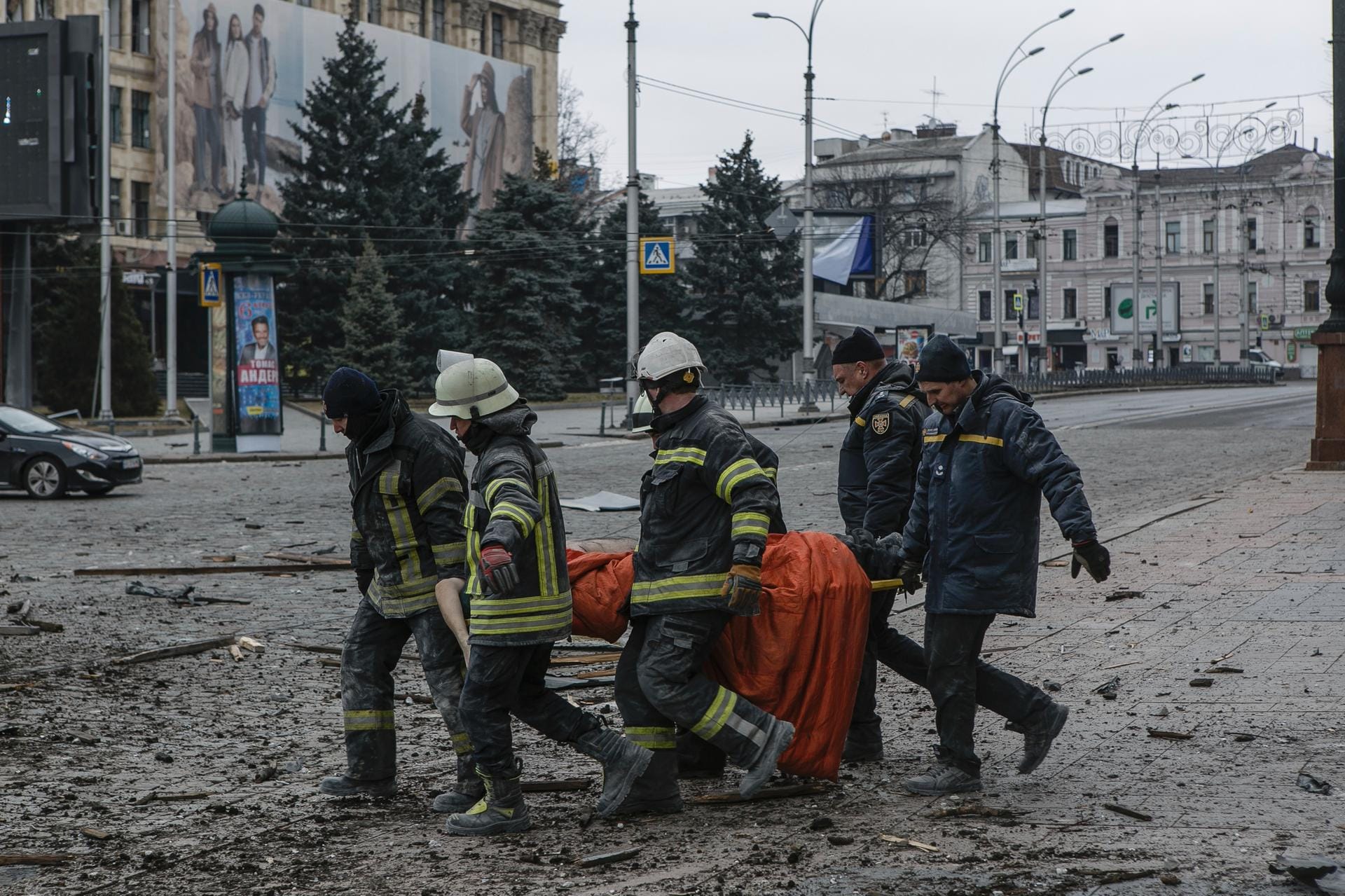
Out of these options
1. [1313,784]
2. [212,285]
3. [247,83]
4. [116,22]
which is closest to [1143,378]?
[247,83]

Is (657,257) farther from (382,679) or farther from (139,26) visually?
(139,26)

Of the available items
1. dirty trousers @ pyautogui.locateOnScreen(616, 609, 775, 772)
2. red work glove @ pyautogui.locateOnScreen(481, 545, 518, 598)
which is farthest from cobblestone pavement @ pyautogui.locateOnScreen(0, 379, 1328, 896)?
red work glove @ pyautogui.locateOnScreen(481, 545, 518, 598)

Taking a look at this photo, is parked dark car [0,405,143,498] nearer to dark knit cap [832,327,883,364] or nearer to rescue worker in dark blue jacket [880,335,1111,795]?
dark knit cap [832,327,883,364]

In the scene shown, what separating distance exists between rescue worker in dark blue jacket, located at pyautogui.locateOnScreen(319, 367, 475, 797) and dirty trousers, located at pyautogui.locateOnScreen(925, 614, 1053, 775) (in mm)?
1759

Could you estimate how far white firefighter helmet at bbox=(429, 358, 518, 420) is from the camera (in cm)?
542

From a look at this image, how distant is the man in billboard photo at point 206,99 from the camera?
60750 millimetres

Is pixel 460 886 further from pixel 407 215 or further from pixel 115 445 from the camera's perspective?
pixel 407 215

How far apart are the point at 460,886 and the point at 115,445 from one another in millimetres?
17405

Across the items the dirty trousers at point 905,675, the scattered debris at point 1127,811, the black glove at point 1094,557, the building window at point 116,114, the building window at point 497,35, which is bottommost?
the scattered debris at point 1127,811

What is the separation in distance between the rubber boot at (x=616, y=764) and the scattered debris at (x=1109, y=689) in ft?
9.43

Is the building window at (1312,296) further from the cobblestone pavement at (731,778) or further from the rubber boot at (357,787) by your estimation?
the rubber boot at (357,787)

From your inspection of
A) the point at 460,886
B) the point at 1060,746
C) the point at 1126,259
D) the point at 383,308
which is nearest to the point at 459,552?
the point at 460,886

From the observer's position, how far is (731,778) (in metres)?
6.27

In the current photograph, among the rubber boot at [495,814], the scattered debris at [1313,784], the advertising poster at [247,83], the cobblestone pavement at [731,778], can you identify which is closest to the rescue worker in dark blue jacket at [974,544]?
the cobblestone pavement at [731,778]
